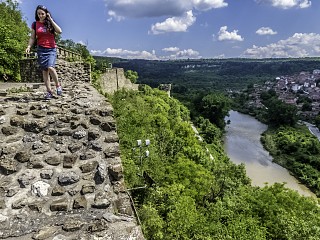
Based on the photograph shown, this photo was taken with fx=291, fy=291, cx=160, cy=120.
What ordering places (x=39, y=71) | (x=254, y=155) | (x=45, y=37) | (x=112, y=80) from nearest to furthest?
(x=45, y=37)
(x=39, y=71)
(x=112, y=80)
(x=254, y=155)

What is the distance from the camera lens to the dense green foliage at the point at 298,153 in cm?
2854

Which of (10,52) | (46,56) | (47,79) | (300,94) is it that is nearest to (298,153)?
(10,52)

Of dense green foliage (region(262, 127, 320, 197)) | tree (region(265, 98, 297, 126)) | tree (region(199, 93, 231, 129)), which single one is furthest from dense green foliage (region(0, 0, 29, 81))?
tree (region(265, 98, 297, 126))

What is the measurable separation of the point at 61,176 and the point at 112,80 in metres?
19.0

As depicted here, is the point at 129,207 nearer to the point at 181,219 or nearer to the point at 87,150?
the point at 87,150

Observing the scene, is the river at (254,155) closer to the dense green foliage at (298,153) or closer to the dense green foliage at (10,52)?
the dense green foliage at (298,153)

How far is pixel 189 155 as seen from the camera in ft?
60.6

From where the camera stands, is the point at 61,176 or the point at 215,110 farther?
the point at 215,110

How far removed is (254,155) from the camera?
34469 mm

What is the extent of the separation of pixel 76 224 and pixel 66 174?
751 millimetres

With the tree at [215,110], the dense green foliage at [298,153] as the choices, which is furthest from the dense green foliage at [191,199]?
the tree at [215,110]

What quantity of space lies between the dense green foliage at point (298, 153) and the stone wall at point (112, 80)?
19.5 meters

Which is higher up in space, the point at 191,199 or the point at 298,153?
the point at 191,199

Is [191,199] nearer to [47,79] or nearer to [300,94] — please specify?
[47,79]
